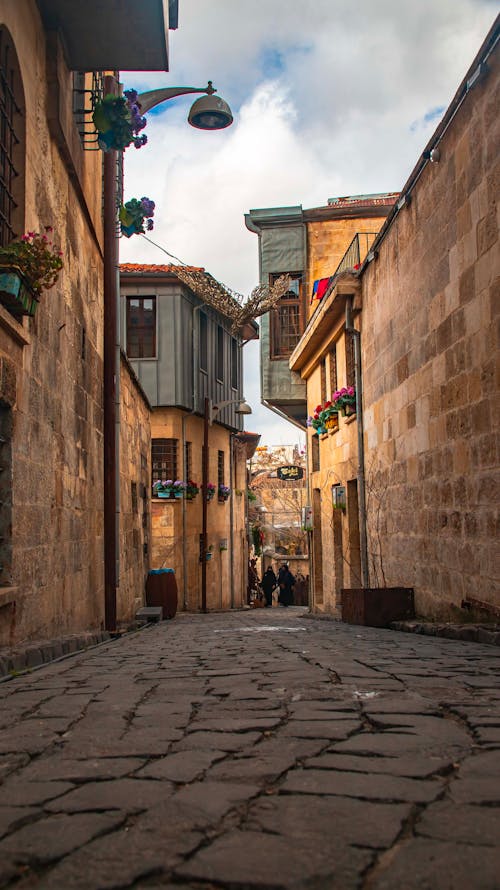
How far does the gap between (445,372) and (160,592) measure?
28.4 ft

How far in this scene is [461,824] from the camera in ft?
6.98

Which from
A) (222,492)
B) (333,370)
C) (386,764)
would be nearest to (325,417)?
(333,370)

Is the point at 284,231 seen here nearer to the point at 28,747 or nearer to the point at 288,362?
the point at 288,362

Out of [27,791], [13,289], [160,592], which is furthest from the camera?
[160,592]

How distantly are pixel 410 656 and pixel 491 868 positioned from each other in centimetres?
407

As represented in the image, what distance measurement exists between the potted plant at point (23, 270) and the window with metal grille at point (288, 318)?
16.0 metres

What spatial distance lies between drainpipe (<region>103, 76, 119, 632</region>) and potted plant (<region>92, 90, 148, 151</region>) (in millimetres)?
2633

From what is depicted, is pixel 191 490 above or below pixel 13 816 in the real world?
above

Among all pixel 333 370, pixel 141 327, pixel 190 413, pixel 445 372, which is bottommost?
pixel 445 372

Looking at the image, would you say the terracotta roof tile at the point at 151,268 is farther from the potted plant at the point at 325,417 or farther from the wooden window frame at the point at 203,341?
the potted plant at the point at 325,417

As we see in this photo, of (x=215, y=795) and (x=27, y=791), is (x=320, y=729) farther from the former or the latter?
(x=27, y=791)

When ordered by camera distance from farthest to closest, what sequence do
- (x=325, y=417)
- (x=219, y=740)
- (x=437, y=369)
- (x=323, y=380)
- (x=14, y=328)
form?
(x=323, y=380) → (x=325, y=417) → (x=437, y=369) → (x=14, y=328) → (x=219, y=740)

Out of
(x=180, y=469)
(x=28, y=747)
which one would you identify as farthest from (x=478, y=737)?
(x=180, y=469)

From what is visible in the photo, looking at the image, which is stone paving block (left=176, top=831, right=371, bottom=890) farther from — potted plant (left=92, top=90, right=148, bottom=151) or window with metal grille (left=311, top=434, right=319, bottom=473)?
window with metal grille (left=311, top=434, right=319, bottom=473)
